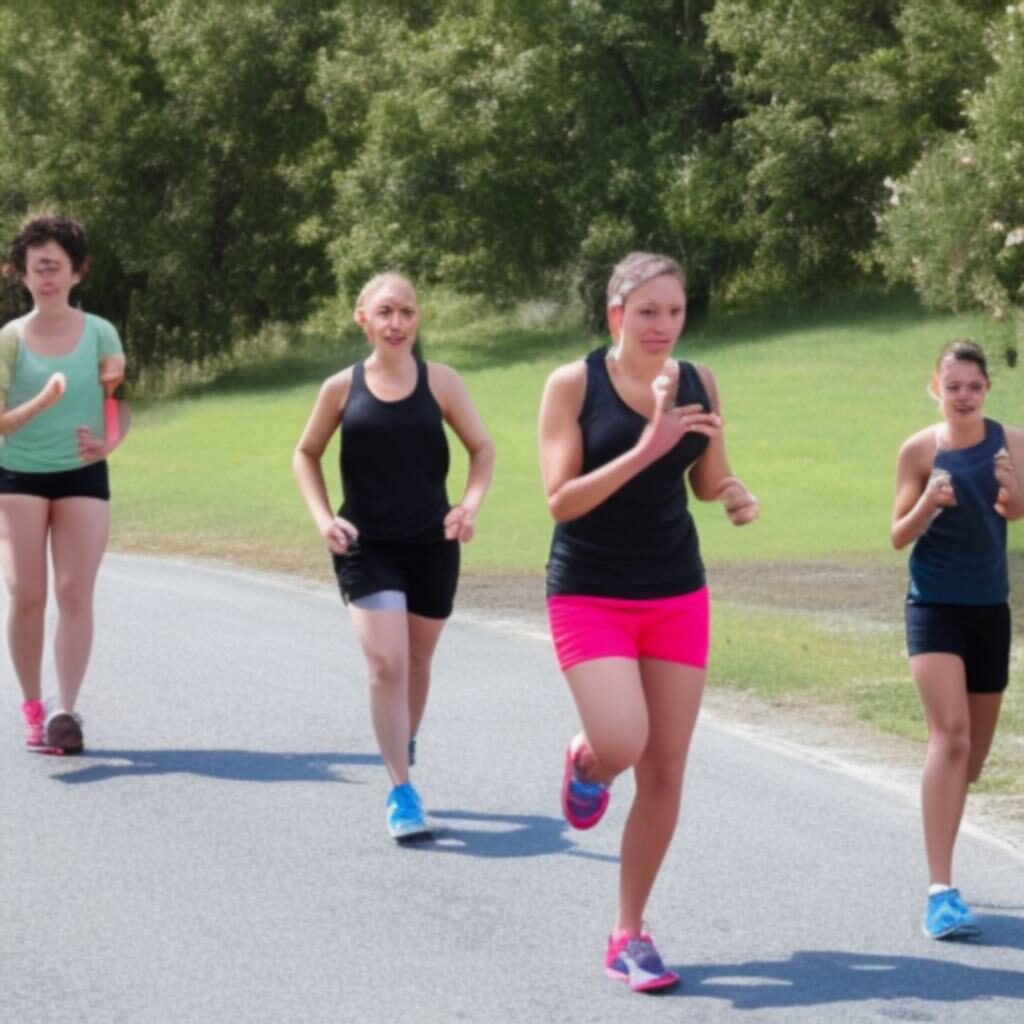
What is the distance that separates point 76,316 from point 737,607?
29.4 ft

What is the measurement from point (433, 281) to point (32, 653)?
46623 mm

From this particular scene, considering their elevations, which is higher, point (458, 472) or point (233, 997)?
point (233, 997)

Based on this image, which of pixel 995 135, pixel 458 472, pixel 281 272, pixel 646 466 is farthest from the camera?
pixel 281 272

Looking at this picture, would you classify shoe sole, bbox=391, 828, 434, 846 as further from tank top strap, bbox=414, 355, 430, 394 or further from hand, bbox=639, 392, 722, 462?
hand, bbox=639, 392, 722, 462

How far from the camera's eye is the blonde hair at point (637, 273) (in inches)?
252

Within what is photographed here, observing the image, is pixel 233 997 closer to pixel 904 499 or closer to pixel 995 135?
pixel 904 499

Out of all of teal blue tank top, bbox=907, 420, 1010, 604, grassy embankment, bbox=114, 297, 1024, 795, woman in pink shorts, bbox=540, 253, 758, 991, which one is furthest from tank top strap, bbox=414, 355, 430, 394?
grassy embankment, bbox=114, 297, 1024, 795

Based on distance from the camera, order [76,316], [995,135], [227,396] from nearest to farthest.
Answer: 1. [76,316]
2. [995,135]
3. [227,396]

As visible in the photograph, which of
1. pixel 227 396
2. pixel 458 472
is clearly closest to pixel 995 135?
pixel 458 472

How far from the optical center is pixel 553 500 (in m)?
6.38

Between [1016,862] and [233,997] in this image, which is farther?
[1016,862]

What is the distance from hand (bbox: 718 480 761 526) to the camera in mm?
6445

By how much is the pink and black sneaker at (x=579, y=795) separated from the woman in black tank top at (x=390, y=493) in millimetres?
1618

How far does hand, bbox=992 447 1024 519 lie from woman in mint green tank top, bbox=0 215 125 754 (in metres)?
4.01
